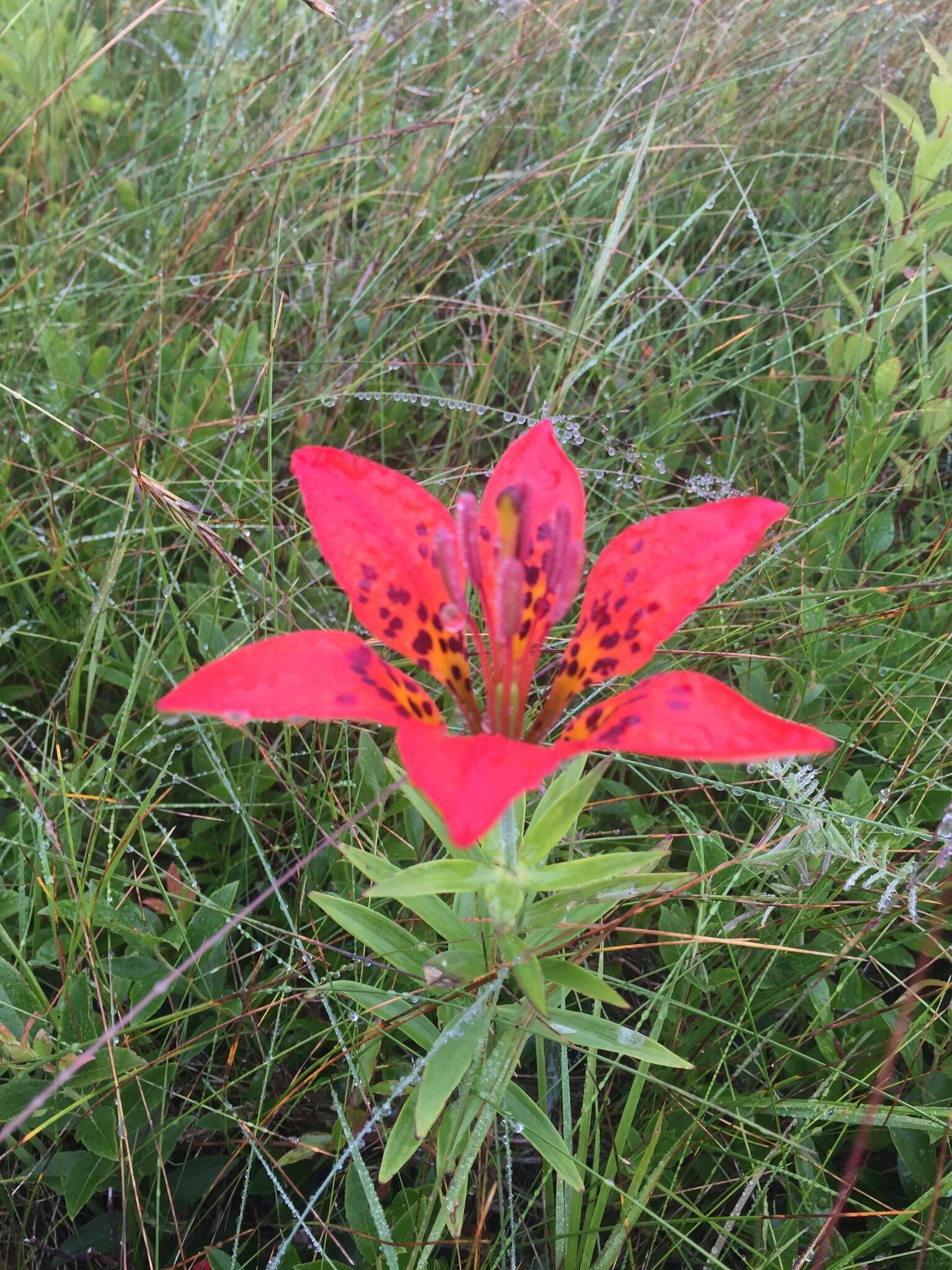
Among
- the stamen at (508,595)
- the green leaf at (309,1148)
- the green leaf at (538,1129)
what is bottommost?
the green leaf at (309,1148)

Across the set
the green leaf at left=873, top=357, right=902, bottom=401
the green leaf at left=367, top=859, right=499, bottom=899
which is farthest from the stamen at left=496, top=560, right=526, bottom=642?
the green leaf at left=873, top=357, right=902, bottom=401

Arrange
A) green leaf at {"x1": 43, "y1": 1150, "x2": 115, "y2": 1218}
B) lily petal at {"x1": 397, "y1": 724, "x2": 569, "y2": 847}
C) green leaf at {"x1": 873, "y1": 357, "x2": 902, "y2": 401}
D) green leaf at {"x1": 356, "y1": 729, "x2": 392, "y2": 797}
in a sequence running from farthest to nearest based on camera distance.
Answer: green leaf at {"x1": 873, "y1": 357, "x2": 902, "y2": 401} → green leaf at {"x1": 356, "y1": 729, "x2": 392, "y2": 797} → green leaf at {"x1": 43, "y1": 1150, "x2": 115, "y2": 1218} → lily petal at {"x1": 397, "y1": 724, "x2": 569, "y2": 847}

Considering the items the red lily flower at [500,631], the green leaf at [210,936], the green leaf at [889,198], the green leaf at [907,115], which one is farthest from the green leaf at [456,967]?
the green leaf at [907,115]

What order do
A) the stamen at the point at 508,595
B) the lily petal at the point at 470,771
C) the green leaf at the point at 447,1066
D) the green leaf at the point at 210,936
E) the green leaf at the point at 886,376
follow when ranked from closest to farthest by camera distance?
the lily petal at the point at 470,771
the stamen at the point at 508,595
the green leaf at the point at 447,1066
the green leaf at the point at 210,936
the green leaf at the point at 886,376

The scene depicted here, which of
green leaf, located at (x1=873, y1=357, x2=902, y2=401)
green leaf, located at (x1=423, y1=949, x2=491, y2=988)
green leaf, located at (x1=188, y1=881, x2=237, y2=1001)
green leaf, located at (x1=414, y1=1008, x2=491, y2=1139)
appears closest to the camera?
green leaf, located at (x1=414, y1=1008, x2=491, y2=1139)

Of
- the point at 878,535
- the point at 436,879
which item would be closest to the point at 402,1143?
the point at 436,879

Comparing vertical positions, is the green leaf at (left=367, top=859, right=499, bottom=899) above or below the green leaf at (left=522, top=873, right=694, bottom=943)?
above

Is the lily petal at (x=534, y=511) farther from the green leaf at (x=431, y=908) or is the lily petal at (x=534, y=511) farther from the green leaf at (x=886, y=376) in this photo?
the green leaf at (x=886, y=376)

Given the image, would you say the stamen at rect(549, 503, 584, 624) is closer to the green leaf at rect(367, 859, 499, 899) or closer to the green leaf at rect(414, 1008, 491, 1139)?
the green leaf at rect(367, 859, 499, 899)
